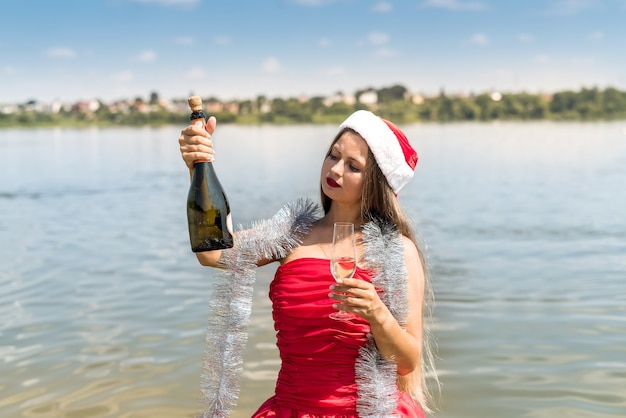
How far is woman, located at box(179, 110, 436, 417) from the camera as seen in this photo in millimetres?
3121

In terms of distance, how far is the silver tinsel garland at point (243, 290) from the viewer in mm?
3182

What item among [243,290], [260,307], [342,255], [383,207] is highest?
[383,207]

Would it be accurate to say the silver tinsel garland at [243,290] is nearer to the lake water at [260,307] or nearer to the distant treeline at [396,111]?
the lake water at [260,307]

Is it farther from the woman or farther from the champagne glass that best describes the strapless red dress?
the champagne glass

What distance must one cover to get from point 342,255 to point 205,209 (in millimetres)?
700

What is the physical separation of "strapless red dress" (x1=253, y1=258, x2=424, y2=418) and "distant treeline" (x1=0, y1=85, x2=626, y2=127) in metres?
107

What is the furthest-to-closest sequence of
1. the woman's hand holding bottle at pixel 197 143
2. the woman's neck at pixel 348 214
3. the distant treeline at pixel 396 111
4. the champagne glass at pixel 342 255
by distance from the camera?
the distant treeline at pixel 396 111 → the woman's neck at pixel 348 214 → the woman's hand holding bottle at pixel 197 143 → the champagne glass at pixel 342 255

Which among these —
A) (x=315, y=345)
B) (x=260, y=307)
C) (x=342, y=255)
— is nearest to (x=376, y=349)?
(x=315, y=345)

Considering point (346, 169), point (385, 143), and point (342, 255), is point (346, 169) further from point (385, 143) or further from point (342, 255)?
point (342, 255)

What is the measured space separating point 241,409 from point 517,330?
3.14m

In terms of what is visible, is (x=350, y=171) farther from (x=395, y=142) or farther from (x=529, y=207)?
(x=529, y=207)

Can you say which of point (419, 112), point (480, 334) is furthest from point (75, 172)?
point (419, 112)

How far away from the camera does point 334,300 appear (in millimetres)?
3082

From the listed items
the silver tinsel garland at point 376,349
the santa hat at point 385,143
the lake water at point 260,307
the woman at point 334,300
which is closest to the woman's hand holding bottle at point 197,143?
the woman at point 334,300
